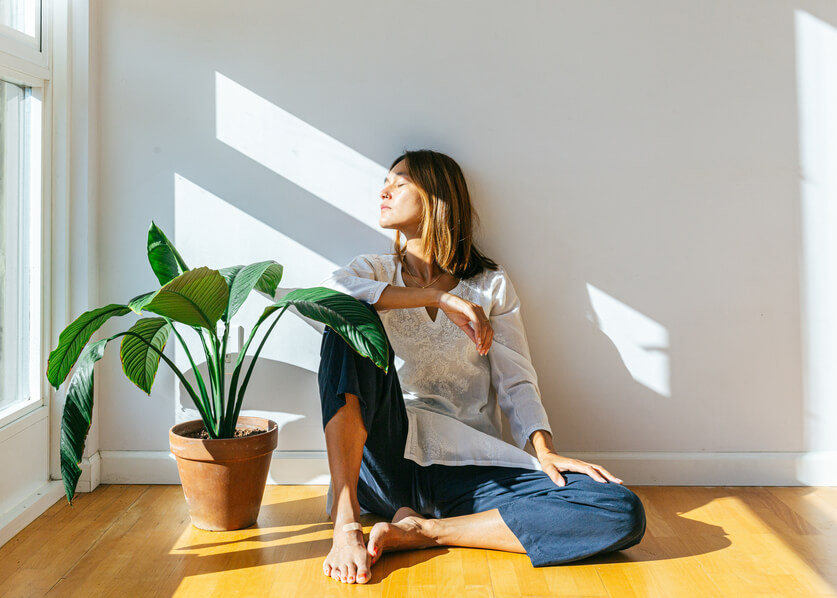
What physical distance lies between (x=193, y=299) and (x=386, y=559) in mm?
780

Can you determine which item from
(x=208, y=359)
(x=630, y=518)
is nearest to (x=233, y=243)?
(x=208, y=359)

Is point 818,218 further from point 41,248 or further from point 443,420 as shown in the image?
point 41,248

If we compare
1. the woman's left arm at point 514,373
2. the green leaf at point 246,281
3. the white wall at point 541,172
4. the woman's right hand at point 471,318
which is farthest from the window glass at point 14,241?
the woman's left arm at point 514,373

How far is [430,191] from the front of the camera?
85.4 inches

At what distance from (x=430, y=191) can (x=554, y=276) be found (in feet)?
1.64

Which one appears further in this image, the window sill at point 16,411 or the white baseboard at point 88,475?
the white baseboard at point 88,475

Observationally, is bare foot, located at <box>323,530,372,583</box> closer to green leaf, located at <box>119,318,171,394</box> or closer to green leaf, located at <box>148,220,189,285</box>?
green leaf, located at <box>119,318,171,394</box>

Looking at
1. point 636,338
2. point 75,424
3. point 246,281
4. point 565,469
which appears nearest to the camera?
point 75,424

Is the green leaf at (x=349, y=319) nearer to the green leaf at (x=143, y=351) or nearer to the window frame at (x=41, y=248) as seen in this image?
the green leaf at (x=143, y=351)

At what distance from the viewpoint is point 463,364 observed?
7.05 ft

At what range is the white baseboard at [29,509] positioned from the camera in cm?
187

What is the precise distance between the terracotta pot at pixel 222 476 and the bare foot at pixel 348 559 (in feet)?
1.10

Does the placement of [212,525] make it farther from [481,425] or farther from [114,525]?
[481,425]

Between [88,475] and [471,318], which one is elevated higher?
[471,318]
